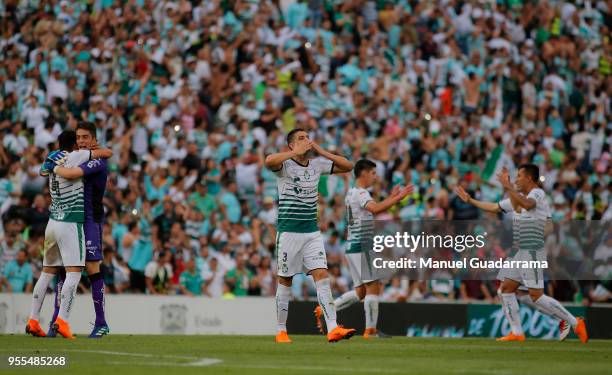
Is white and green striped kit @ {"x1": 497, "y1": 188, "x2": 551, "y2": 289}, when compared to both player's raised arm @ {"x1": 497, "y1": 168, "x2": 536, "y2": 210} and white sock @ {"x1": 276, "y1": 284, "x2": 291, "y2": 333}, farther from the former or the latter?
white sock @ {"x1": 276, "y1": 284, "x2": 291, "y2": 333}

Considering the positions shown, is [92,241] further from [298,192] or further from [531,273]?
[531,273]

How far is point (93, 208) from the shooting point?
1628cm

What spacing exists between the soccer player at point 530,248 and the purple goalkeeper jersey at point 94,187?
5.51 m

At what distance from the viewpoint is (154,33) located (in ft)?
98.5

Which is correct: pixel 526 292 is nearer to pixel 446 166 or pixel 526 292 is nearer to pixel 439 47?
pixel 446 166

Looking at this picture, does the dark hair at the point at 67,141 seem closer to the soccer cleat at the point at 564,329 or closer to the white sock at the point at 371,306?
the white sock at the point at 371,306

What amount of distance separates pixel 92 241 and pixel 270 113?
1232 centimetres

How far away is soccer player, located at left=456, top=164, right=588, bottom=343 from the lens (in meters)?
18.3

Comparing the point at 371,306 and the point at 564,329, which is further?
the point at 371,306

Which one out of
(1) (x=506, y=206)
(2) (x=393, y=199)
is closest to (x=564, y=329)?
(1) (x=506, y=206)

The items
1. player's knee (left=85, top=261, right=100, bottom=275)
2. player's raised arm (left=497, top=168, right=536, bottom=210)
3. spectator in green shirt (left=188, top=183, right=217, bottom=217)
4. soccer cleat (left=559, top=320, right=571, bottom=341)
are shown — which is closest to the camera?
player's knee (left=85, top=261, right=100, bottom=275)

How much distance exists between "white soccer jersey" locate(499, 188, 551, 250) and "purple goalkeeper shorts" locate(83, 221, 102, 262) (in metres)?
6.37

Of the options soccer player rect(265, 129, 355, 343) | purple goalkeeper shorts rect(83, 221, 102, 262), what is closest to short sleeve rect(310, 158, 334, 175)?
soccer player rect(265, 129, 355, 343)

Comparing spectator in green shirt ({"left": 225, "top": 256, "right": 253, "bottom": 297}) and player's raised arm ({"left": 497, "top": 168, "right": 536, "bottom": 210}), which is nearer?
player's raised arm ({"left": 497, "top": 168, "right": 536, "bottom": 210})
